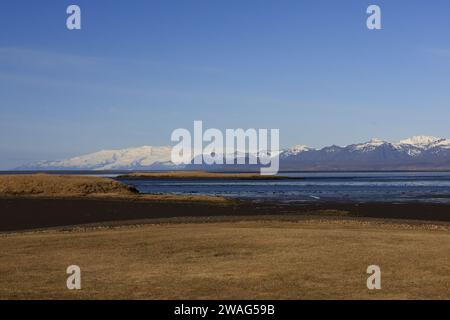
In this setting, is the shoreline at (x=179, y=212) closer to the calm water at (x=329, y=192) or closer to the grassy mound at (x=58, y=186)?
the calm water at (x=329, y=192)

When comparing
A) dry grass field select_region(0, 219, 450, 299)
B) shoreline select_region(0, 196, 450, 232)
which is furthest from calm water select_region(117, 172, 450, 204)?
dry grass field select_region(0, 219, 450, 299)

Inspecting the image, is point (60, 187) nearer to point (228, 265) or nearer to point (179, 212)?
point (179, 212)

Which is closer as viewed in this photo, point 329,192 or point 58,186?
point 58,186

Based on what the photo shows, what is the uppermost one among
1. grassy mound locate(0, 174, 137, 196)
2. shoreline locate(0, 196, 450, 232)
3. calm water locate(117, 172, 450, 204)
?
grassy mound locate(0, 174, 137, 196)

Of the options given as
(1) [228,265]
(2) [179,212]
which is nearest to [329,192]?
(2) [179,212]

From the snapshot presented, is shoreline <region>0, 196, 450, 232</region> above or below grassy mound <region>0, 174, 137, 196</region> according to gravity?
below

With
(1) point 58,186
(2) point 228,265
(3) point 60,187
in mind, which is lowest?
(3) point 60,187

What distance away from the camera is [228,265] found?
64.0 feet

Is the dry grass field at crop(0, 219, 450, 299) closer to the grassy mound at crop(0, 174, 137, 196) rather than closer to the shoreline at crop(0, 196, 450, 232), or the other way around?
the shoreline at crop(0, 196, 450, 232)

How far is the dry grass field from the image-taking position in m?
15.2

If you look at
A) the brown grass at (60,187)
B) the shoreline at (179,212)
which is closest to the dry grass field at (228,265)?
the shoreline at (179,212)
